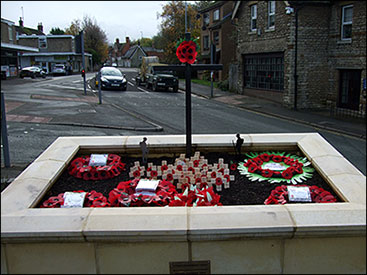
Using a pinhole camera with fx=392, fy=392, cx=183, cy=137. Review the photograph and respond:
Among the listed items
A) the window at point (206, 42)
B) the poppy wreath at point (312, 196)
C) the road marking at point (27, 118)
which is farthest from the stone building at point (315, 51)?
the window at point (206, 42)

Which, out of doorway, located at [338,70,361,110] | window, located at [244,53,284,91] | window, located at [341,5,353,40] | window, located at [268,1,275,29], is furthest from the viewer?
window, located at [244,53,284,91]

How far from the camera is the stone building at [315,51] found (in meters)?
21.5

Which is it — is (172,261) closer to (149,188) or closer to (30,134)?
(149,188)

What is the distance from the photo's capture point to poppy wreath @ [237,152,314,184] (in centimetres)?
550

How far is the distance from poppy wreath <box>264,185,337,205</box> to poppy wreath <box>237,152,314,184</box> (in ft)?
1.65

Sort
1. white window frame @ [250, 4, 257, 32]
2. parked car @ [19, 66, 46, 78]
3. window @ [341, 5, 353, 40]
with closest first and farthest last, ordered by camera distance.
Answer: window @ [341, 5, 353, 40] → white window frame @ [250, 4, 257, 32] → parked car @ [19, 66, 46, 78]

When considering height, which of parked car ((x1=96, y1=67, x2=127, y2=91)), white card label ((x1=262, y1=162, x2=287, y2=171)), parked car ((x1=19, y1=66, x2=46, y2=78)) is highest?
parked car ((x1=19, y1=66, x2=46, y2=78))

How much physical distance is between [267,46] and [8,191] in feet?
81.1

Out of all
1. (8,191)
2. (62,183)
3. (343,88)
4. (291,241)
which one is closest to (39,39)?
(62,183)

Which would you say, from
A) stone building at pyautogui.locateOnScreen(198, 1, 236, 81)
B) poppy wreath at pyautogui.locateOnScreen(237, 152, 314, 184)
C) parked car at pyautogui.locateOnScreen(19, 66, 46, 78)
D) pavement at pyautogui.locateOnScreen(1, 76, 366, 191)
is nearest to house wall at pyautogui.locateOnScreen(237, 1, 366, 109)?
pavement at pyautogui.locateOnScreen(1, 76, 366, 191)

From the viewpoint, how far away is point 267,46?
26906mm

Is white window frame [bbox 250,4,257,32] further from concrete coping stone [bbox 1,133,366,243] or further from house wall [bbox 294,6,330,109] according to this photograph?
concrete coping stone [bbox 1,133,366,243]

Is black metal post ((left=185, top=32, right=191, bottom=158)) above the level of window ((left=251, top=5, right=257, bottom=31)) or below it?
below

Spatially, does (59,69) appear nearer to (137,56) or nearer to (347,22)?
(137,56)
